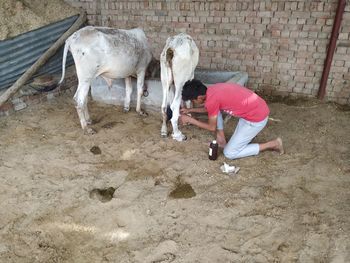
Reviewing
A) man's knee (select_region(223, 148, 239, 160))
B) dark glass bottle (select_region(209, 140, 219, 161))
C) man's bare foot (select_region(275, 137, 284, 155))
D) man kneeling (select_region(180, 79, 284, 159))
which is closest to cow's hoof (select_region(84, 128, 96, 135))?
man kneeling (select_region(180, 79, 284, 159))

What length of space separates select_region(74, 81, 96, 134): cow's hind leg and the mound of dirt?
6.19 feet

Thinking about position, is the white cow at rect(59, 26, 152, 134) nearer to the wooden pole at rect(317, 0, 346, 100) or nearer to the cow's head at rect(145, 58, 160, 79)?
the cow's head at rect(145, 58, 160, 79)

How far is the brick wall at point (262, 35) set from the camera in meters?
5.11

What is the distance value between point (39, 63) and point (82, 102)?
1.75 meters

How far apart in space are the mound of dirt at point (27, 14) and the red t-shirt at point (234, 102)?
12.3ft

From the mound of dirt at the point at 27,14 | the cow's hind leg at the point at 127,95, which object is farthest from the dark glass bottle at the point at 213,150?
the mound of dirt at the point at 27,14

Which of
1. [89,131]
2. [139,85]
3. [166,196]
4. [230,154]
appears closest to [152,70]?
[139,85]

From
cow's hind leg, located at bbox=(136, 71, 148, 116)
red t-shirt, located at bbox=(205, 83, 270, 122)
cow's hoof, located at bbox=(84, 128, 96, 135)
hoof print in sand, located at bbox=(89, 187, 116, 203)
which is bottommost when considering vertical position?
hoof print in sand, located at bbox=(89, 187, 116, 203)

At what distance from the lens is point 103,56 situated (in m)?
→ 4.46

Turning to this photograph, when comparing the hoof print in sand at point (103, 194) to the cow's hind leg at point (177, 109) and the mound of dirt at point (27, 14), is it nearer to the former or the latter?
the cow's hind leg at point (177, 109)

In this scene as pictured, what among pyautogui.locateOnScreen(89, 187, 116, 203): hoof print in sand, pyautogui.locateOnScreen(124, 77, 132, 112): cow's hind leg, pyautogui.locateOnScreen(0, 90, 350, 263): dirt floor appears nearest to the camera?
pyautogui.locateOnScreen(0, 90, 350, 263): dirt floor

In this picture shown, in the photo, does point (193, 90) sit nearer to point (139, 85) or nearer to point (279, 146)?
Result: point (279, 146)

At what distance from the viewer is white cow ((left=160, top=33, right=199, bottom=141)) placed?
4.16 m

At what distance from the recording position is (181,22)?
5.89 m
